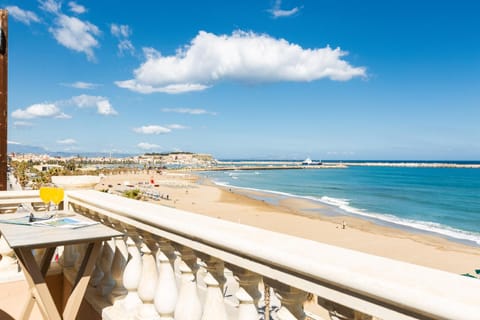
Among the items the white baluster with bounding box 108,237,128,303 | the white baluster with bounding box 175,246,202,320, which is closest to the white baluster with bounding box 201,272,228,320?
the white baluster with bounding box 175,246,202,320

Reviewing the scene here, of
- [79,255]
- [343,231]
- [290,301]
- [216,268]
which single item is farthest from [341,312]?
[343,231]

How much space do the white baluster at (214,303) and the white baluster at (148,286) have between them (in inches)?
24.0

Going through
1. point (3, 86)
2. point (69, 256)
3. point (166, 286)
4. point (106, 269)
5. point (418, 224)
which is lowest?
point (418, 224)

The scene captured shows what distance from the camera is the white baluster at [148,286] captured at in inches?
85.2

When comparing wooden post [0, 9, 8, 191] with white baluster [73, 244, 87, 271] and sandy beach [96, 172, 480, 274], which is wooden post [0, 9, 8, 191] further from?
sandy beach [96, 172, 480, 274]

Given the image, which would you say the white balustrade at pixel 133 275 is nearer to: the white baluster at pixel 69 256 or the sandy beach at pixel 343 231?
the white baluster at pixel 69 256

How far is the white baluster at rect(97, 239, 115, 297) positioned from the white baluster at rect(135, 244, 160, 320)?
1.73ft

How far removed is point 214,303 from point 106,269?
54.3 inches

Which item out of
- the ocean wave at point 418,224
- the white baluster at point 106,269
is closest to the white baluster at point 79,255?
the white baluster at point 106,269

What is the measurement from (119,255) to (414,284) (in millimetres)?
2178

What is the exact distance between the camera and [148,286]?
85.3 inches

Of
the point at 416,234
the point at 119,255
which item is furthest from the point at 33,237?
the point at 416,234

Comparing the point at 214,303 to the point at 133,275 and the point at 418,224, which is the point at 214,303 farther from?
the point at 418,224

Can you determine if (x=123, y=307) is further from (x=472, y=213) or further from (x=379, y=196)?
(x=379, y=196)
